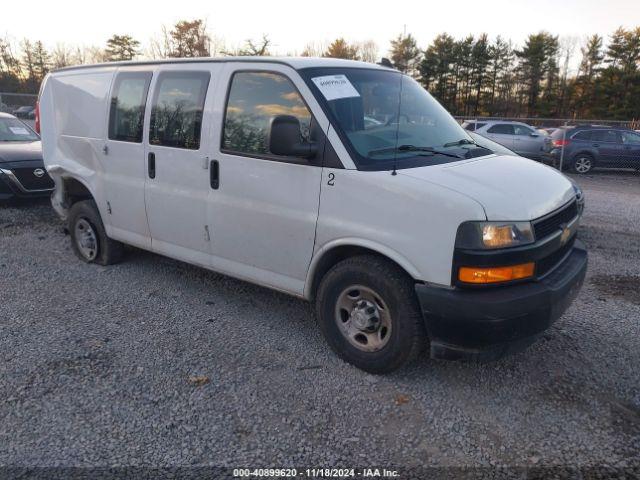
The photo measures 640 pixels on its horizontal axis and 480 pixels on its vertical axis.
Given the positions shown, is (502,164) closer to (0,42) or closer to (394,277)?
(394,277)

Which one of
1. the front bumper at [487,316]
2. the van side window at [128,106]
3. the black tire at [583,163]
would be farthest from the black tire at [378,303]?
the black tire at [583,163]

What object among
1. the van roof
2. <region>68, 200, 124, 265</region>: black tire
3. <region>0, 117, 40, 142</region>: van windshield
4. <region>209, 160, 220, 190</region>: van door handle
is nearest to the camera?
the van roof

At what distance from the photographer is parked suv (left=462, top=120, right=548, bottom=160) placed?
58.1ft

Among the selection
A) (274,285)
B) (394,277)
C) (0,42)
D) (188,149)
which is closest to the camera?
(394,277)

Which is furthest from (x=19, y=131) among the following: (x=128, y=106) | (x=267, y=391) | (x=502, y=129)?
(x=502, y=129)

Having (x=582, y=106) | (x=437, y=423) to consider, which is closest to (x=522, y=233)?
(x=437, y=423)

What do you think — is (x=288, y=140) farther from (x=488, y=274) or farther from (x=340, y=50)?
(x=340, y=50)

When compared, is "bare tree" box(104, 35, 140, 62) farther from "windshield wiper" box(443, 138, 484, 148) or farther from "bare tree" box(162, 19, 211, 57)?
"windshield wiper" box(443, 138, 484, 148)

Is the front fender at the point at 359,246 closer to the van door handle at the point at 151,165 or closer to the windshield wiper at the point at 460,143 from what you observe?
the windshield wiper at the point at 460,143

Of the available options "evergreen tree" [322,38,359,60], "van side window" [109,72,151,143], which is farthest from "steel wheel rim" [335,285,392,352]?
"evergreen tree" [322,38,359,60]

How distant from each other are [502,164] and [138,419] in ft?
9.81

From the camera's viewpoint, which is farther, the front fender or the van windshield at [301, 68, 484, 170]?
the van windshield at [301, 68, 484, 170]

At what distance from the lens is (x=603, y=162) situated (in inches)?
632

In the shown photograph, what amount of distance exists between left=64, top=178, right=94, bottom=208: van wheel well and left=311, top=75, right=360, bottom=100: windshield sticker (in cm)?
327
